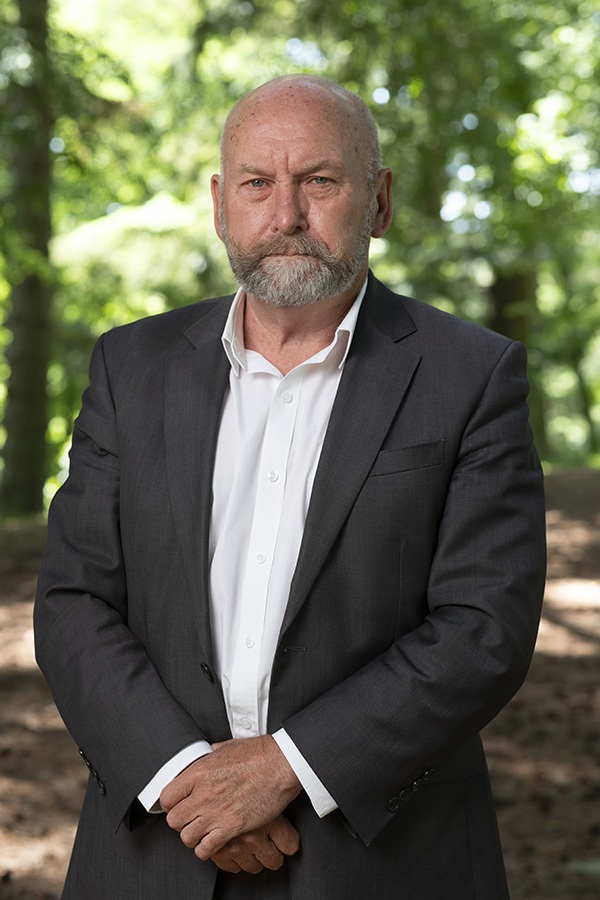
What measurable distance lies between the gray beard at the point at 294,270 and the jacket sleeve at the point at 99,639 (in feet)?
1.41

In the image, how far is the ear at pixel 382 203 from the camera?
91.2 inches

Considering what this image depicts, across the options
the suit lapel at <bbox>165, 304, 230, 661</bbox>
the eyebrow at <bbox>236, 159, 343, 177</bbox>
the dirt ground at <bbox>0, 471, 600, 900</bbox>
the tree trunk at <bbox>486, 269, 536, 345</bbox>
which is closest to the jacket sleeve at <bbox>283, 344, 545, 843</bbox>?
the suit lapel at <bbox>165, 304, 230, 661</bbox>

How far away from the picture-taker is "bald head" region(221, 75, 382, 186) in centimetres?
217

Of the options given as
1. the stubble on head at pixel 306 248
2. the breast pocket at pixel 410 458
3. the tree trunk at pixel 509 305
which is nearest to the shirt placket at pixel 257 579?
the breast pocket at pixel 410 458

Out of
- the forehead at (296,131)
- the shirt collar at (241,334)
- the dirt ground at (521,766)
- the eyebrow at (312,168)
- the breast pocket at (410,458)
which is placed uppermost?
the forehead at (296,131)

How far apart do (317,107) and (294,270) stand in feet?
1.16

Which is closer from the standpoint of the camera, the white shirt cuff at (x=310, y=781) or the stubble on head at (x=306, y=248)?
the white shirt cuff at (x=310, y=781)

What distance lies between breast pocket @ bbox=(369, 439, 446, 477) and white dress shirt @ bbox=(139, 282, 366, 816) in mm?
157

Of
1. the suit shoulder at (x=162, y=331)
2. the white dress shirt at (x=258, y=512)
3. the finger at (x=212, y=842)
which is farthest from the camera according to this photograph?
the suit shoulder at (x=162, y=331)

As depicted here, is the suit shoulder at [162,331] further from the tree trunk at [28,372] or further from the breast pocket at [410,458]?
the tree trunk at [28,372]

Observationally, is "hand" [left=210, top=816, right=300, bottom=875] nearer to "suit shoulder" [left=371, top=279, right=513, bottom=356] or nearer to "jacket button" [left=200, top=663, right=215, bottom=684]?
"jacket button" [left=200, top=663, right=215, bottom=684]

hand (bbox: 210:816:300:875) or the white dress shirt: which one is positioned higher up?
the white dress shirt

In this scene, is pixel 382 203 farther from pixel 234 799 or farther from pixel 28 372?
pixel 28 372

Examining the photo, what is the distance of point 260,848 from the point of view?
2010mm
